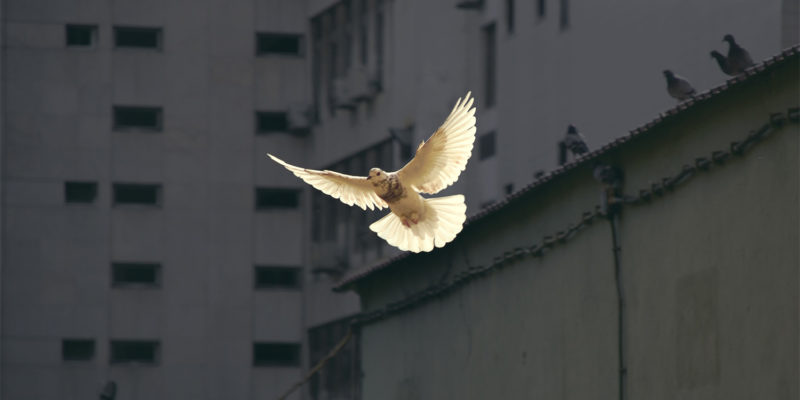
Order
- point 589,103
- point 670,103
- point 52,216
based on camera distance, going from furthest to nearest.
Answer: point 52,216
point 589,103
point 670,103

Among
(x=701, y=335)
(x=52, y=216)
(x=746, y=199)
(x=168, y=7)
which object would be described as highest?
(x=168, y=7)

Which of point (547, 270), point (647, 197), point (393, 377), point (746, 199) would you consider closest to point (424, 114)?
point (393, 377)

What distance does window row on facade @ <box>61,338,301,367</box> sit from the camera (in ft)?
226

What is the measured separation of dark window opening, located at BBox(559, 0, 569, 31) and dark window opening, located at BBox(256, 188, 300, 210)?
90.1 feet

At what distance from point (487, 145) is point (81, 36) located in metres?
23.9

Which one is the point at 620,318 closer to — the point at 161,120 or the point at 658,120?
the point at 658,120

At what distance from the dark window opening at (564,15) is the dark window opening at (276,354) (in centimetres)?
2827

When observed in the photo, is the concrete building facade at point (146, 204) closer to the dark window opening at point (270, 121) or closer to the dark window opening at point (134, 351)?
the dark window opening at point (134, 351)

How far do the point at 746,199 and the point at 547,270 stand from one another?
25.3 ft

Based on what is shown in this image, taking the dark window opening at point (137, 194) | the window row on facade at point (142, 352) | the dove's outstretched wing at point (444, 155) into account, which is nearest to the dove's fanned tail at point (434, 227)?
the dove's outstretched wing at point (444, 155)

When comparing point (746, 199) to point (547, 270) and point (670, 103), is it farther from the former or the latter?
point (670, 103)

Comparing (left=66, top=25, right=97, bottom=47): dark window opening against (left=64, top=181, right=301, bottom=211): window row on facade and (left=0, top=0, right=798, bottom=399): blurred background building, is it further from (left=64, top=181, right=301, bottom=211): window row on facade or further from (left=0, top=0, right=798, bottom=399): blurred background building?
(left=64, top=181, right=301, bottom=211): window row on facade

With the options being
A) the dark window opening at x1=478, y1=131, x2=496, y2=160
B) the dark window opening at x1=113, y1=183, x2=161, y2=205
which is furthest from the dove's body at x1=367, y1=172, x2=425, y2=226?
the dark window opening at x1=113, y1=183, x2=161, y2=205

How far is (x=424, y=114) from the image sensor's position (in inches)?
2211
